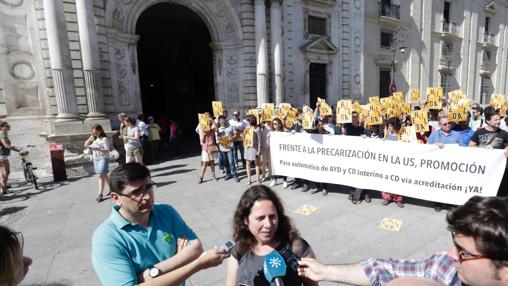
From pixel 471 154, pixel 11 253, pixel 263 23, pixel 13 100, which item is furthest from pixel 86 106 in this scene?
pixel 471 154

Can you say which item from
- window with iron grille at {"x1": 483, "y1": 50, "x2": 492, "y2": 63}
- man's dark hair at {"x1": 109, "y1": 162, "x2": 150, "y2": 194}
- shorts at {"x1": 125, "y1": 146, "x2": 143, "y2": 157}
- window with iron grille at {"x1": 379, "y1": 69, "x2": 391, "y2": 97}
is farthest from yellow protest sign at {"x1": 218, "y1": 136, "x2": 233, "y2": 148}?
window with iron grille at {"x1": 483, "y1": 50, "x2": 492, "y2": 63}

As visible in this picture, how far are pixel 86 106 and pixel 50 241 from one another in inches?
268

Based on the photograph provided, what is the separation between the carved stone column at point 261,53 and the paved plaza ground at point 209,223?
724 centimetres

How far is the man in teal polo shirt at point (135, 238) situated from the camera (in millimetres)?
1664

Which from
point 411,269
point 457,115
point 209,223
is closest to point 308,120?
point 457,115

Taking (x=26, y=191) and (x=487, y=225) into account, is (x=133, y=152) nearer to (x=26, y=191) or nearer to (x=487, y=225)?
(x=26, y=191)

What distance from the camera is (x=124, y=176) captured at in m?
1.89

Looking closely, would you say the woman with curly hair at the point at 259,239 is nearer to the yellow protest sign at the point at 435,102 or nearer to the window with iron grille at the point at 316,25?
the yellow protest sign at the point at 435,102

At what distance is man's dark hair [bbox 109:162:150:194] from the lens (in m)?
1.88

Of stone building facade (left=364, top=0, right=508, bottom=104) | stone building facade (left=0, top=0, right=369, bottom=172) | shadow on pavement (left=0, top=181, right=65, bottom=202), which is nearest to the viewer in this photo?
shadow on pavement (left=0, top=181, right=65, bottom=202)

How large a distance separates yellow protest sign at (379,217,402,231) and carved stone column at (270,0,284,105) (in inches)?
414

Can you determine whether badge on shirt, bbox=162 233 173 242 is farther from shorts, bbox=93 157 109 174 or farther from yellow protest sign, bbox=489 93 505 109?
yellow protest sign, bbox=489 93 505 109

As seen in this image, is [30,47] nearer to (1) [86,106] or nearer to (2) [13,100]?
(2) [13,100]

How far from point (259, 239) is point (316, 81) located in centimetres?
1724
